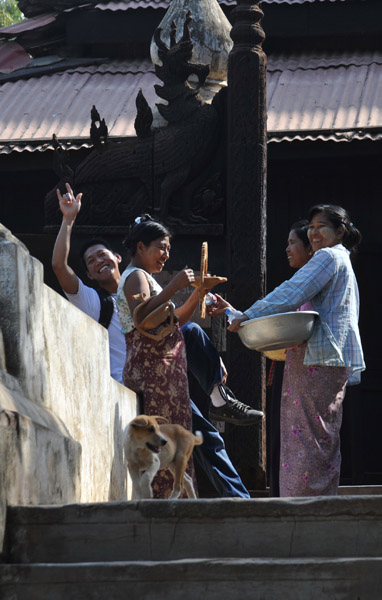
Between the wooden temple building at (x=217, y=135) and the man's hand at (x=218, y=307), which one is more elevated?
the wooden temple building at (x=217, y=135)

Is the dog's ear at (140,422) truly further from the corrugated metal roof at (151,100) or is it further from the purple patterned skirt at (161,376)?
the corrugated metal roof at (151,100)

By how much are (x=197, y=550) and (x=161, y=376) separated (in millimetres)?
2326

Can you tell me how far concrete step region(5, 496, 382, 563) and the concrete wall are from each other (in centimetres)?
16

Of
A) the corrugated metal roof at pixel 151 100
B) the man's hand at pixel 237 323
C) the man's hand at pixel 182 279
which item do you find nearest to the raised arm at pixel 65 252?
the man's hand at pixel 182 279

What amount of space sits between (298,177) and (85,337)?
5.58 meters

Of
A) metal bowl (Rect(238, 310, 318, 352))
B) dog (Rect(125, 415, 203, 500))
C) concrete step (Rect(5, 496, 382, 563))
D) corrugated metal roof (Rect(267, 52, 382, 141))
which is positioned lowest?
concrete step (Rect(5, 496, 382, 563))

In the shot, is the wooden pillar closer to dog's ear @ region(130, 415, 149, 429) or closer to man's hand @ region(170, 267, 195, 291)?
man's hand @ region(170, 267, 195, 291)

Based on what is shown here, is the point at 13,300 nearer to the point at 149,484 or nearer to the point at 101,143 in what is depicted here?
the point at 149,484

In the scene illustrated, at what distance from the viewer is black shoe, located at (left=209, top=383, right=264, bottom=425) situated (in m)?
6.97

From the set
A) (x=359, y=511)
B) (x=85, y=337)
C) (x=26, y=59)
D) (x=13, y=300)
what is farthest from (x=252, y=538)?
(x=26, y=59)

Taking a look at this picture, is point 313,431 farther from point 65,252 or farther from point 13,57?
point 13,57

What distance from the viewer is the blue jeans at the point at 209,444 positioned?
652cm

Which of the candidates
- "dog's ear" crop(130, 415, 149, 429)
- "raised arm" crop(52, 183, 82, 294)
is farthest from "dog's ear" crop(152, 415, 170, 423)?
"raised arm" crop(52, 183, 82, 294)

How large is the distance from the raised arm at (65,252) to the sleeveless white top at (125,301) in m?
0.57
